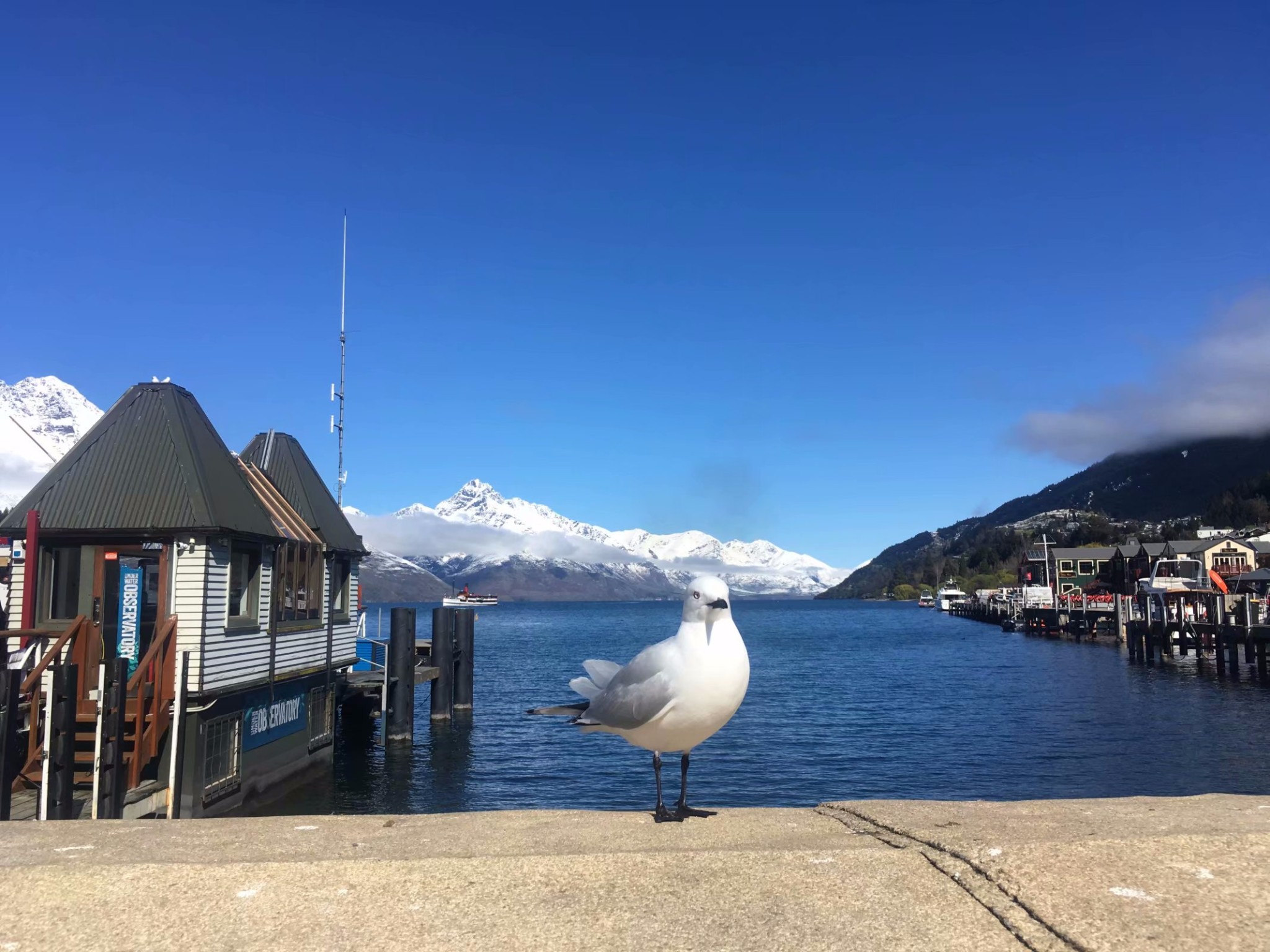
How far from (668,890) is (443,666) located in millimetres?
30702

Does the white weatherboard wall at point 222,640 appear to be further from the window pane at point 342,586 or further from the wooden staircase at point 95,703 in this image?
the window pane at point 342,586

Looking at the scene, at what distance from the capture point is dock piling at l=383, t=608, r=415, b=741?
97.1 feet

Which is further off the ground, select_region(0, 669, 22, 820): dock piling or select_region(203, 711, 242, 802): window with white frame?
select_region(0, 669, 22, 820): dock piling

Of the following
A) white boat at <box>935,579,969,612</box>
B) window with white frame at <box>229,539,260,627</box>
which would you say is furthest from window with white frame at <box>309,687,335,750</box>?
white boat at <box>935,579,969,612</box>

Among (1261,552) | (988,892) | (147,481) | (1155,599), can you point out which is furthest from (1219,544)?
(988,892)

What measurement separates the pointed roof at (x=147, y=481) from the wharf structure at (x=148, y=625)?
3 centimetres

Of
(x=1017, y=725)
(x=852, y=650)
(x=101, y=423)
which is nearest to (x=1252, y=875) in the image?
(x=101, y=423)

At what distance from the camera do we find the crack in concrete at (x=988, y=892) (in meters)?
4.59

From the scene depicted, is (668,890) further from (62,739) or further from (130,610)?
(130,610)

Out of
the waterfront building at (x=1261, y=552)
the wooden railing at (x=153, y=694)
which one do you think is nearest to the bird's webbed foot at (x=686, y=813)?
the wooden railing at (x=153, y=694)

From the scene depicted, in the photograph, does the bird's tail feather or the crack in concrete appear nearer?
the crack in concrete

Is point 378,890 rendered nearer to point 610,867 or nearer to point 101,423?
point 610,867

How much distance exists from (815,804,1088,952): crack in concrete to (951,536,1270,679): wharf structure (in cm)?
4940

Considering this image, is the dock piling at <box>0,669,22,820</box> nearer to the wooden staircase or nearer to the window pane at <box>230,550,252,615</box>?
the wooden staircase
